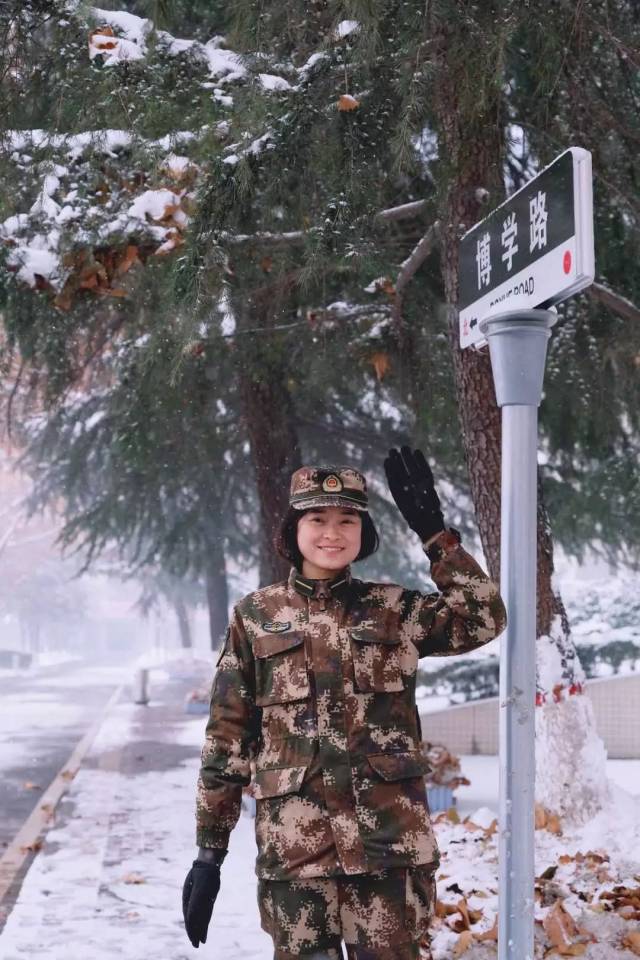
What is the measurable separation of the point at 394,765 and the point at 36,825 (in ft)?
20.6

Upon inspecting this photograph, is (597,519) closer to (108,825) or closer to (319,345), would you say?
(319,345)

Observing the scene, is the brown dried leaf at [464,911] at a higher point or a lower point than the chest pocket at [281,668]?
lower

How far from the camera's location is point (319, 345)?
8789 mm

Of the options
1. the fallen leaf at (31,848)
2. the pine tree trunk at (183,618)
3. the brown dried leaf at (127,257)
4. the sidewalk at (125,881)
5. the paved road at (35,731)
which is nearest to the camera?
the sidewalk at (125,881)

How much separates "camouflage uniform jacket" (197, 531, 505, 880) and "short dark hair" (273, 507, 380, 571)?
0.12 meters

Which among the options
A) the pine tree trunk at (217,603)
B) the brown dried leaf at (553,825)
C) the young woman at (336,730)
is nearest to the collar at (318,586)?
the young woman at (336,730)

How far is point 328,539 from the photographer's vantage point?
310 centimetres

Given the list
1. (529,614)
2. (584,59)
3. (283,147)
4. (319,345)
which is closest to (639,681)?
(319,345)

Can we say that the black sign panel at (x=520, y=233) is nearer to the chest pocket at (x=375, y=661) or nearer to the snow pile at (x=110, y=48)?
the chest pocket at (x=375, y=661)

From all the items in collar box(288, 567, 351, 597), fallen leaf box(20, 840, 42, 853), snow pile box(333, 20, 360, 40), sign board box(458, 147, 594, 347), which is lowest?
fallen leaf box(20, 840, 42, 853)

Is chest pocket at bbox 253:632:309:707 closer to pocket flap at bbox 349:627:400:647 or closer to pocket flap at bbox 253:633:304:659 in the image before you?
pocket flap at bbox 253:633:304:659

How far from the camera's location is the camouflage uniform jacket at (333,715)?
2.88 metres

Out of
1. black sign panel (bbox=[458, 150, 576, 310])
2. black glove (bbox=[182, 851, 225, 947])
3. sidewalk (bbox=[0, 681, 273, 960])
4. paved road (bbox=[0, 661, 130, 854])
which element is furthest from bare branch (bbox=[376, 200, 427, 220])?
paved road (bbox=[0, 661, 130, 854])

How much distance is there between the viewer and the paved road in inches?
383
